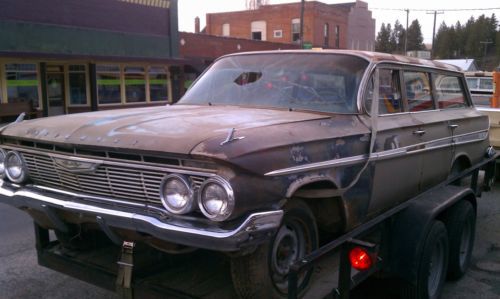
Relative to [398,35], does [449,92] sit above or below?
below

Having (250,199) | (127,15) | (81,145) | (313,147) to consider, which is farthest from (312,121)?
(127,15)

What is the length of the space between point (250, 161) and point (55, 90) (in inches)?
693

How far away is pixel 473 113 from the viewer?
5.70 metres

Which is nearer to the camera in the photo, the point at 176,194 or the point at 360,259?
the point at 176,194

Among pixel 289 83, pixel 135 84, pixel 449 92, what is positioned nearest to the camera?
pixel 289 83

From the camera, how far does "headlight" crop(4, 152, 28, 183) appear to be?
137 inches

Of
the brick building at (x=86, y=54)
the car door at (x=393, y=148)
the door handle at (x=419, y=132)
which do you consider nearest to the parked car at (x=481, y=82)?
the door handle at (x=419, y=132)

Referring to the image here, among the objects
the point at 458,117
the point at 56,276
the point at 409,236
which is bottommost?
the point at 56,276

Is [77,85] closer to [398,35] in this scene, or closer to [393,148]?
[393,148]

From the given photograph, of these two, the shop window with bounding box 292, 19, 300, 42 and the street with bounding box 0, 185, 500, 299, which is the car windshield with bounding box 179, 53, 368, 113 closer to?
the street with bounding box 0, 185, 500, 299

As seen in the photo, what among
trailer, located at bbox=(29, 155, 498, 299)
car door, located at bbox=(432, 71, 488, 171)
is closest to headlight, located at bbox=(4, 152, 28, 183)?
trailer, located at bbox=(29, 155, 498, 299)

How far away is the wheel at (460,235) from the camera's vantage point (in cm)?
430

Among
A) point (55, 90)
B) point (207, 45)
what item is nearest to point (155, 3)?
point (207, 45)

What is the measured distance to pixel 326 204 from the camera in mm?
3420
